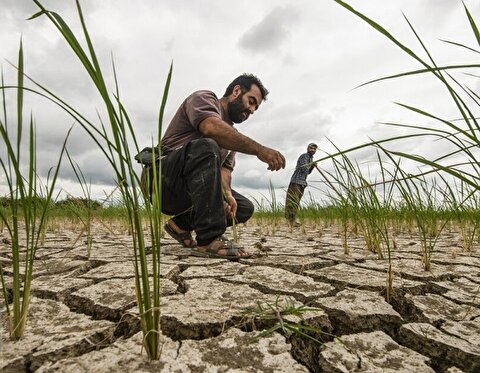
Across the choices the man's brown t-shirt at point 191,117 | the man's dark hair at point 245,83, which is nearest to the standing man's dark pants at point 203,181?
the man's brown t-shirt at point 191,117

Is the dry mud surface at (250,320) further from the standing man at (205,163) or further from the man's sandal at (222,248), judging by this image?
the standing man at (205,163)

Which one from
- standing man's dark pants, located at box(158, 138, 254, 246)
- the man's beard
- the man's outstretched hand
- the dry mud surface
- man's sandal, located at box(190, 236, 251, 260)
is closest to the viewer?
the dry mud surface

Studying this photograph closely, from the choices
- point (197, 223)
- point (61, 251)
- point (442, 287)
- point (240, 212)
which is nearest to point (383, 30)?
point (442, 287)

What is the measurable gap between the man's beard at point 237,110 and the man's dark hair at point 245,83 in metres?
0.09

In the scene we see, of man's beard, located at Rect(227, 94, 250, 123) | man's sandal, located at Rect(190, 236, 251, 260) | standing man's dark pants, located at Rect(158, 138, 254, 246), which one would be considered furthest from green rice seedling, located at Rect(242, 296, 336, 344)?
man's beard, located at Rect(227, 94, 250, 123)

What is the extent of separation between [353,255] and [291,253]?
31 cm

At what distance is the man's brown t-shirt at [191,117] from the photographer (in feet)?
6.22

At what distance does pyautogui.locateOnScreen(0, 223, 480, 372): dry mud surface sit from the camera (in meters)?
0.63

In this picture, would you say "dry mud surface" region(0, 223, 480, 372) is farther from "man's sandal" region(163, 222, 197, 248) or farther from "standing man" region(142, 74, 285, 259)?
"man's sandal" region(163, 222, 197, 248)

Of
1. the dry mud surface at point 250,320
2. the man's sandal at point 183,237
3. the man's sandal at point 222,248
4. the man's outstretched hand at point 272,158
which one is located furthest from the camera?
the man's sandal at point 183,237

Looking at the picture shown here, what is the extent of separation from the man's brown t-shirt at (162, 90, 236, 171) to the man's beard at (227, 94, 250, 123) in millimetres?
39

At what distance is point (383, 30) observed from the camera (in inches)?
18.8

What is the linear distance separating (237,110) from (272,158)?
0.74 m

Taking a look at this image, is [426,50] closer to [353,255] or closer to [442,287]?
[442,287]
